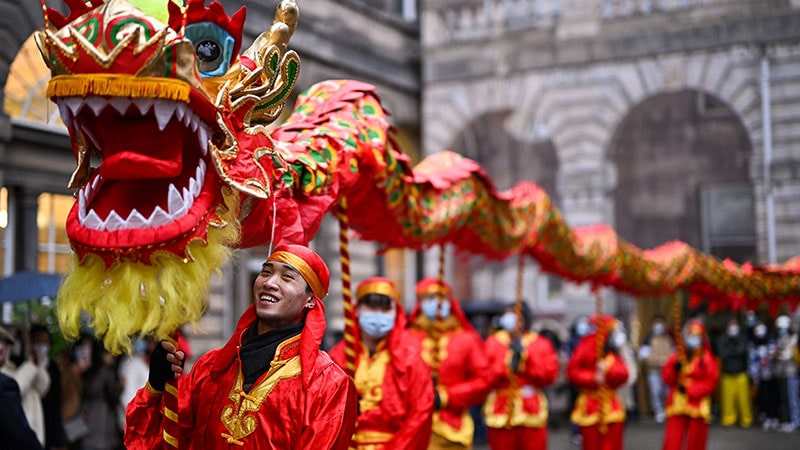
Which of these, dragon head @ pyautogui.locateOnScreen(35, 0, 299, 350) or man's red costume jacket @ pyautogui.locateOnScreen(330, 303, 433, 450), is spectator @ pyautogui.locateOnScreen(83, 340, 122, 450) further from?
dragon head @ pyautogui.locateOnScreen(35, 0, 299, 350)

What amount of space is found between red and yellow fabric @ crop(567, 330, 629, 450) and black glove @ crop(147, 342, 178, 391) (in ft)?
26.1

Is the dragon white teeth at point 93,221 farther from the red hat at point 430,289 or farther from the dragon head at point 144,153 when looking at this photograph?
the red hat at point 430,289

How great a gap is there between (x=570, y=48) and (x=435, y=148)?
304cm

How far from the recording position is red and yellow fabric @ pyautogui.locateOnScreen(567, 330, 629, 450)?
1112 centimetres

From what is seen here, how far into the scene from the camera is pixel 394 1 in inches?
742

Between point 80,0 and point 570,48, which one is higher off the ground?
point 570,48

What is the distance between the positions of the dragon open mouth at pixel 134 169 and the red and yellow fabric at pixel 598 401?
318 inches

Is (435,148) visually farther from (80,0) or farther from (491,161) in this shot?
(80,0)

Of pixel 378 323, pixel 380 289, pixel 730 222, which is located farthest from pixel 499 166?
pixel 378 323

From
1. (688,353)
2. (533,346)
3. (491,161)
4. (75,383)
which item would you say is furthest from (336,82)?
(491,161)

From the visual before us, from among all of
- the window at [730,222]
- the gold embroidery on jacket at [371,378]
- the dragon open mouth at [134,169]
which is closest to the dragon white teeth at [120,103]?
the dragon open mouth at [134,169]

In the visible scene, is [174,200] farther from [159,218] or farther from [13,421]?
[13,421]

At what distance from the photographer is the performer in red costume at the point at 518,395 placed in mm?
10078

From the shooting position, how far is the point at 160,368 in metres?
3.82
